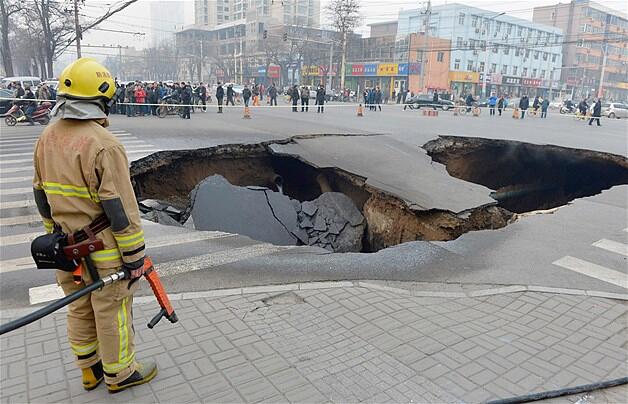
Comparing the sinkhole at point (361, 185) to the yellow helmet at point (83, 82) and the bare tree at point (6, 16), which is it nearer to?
the yellow helmet at point (83, 82)

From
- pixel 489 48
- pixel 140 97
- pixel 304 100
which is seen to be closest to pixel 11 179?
pixel 140 97

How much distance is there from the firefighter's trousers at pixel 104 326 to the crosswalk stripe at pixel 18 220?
17.5 feet

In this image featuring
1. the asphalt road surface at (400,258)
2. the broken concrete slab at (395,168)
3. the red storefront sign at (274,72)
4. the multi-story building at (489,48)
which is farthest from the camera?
the red storefront sign at (274,72)

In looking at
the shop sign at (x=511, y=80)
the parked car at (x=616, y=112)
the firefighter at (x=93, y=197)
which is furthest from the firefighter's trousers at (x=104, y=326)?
the shop sign at (x=511, y=80)

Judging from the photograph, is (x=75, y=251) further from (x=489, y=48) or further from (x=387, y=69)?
(x=489, y=48)

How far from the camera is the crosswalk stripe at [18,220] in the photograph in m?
7.39

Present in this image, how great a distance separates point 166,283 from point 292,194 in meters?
7.46

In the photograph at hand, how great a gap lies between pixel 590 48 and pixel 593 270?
107766mm

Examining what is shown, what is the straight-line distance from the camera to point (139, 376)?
327 cm

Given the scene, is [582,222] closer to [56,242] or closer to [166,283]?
[166,283]

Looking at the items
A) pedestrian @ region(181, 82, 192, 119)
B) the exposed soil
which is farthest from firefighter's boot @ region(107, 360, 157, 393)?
pedestrian @ region(181, 82, 192, 119)

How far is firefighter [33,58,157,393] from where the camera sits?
2.79 metres

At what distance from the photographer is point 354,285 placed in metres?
5.11

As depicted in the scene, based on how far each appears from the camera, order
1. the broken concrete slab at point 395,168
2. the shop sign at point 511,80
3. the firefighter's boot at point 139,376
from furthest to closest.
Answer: the shop sign at point 511,80 → the broken concrete slab at point 395,168 → the firefighter's boot at point 139,376
